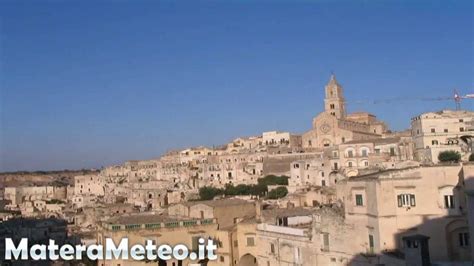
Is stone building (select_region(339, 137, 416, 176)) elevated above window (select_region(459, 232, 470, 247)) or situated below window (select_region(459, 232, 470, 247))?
above

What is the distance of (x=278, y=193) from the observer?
50.2m

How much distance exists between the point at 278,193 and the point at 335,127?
64.0 ft

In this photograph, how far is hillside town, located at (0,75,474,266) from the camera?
21.5 meters

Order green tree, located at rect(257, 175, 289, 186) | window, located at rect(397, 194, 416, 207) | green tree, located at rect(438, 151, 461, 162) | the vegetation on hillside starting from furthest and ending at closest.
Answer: green tree, located at rect(257, 175, 289, 186) < the vegetation on hillside < green tree, located at rect(438, 151, 461, 162) < window, located at rect(397, 194, 416, 207)

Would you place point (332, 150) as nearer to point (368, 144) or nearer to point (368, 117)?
point (368, 144)

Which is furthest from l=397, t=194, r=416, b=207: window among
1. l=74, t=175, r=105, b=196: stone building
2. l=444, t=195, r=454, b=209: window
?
l=74, t=175, r=105, b=196: stone building

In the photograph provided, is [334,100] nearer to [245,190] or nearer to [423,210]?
[245,190]

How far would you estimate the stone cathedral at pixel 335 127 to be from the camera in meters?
66.9

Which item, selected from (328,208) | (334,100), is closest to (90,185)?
(334,100)

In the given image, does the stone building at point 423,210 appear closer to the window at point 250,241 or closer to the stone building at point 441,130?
the window at point 250,241

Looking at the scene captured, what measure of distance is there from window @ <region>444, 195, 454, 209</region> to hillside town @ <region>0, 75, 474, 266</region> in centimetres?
4

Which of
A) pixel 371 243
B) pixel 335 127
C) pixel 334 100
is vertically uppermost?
pixel 334 100

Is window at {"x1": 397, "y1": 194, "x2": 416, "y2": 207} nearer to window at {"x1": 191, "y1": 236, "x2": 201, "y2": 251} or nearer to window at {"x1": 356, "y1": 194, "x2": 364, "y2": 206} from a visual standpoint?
window at {"x1": 356, "y1": 194, "x2": 364, "y2": 206}

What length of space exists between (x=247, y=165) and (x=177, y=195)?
37.7ft
